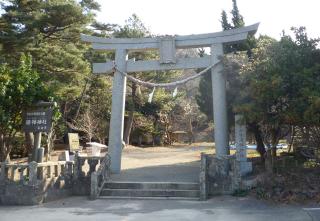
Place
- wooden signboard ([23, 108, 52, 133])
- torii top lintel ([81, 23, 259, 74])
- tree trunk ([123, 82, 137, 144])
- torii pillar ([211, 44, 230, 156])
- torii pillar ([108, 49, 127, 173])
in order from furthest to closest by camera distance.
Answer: tree trunk ([123, 82, 137, 144]) < torii pillar ([108, 49, 127, 173]) < torii top lintel ([81, 23, 259, 74]) < torii pillar ([211, 44, 230, 156]) < wooden signboard ([23, 108, 52, 133])

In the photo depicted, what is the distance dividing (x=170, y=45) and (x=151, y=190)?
5652 millimetres

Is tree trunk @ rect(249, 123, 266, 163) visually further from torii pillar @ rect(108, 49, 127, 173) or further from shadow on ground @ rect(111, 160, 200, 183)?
torii pillar @ rect(108, 49, 127, 173)

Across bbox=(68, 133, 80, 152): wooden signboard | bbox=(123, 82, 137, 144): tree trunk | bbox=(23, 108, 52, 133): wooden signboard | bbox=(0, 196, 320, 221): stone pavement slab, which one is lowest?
bbox=(0, 196, 320, 221): stone pavement slab

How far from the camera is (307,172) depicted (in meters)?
12.8

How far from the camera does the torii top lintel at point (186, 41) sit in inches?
564

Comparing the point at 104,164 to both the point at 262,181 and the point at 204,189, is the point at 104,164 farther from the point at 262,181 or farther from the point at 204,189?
the point at 262,181

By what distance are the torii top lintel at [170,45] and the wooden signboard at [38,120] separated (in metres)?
3.62

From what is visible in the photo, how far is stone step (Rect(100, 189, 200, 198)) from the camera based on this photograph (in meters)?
12.2

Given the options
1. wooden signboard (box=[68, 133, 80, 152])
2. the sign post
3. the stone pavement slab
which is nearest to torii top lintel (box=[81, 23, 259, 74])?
the sign post

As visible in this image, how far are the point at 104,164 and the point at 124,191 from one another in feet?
4.15

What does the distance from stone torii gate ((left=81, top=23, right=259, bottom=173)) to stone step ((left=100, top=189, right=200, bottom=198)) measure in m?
2.33

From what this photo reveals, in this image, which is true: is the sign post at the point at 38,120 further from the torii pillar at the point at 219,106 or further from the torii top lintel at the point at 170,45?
the torii pillar at the point at 219,106

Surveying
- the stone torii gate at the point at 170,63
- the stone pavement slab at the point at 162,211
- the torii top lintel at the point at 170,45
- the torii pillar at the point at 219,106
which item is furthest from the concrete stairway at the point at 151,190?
the torii top lintel at the point at 170,45

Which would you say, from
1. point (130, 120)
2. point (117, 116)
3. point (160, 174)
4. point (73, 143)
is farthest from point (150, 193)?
point (130, 120)
